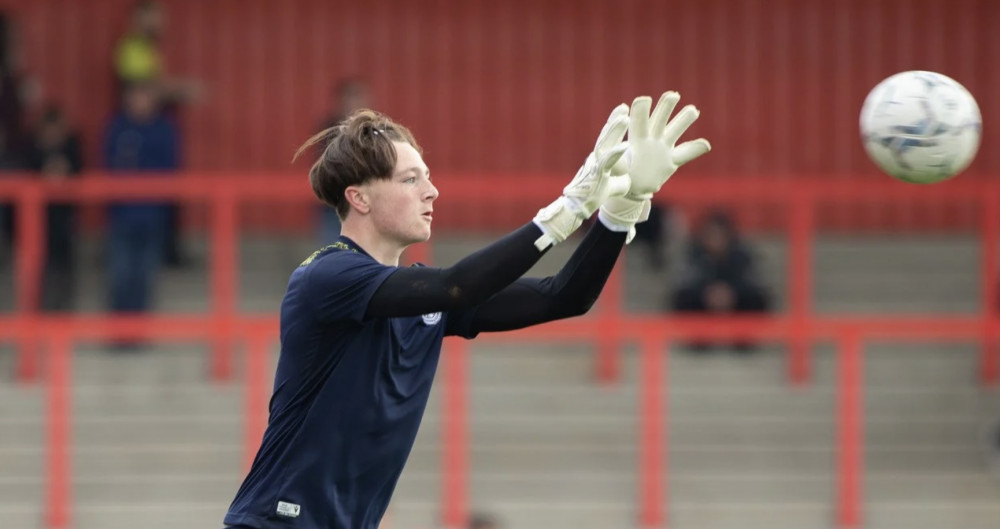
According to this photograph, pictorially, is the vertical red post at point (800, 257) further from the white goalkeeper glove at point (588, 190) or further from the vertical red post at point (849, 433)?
the white goalkeeper glove at point (588, 190)

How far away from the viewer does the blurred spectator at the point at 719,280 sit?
10680mm

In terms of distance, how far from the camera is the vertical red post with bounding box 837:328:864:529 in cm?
971

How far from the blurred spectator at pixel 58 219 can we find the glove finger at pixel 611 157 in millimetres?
7391

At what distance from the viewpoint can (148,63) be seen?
12.2 m

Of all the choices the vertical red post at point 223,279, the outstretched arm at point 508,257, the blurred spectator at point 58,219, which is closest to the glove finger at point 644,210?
Result: the outstretched arm at point 508,257

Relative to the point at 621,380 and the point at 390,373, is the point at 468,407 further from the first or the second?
the point at 390,373

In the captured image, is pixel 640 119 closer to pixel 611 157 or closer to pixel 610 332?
pixel 611 157

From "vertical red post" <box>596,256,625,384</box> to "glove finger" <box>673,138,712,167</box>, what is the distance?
5275 mm

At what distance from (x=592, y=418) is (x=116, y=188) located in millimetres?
3310

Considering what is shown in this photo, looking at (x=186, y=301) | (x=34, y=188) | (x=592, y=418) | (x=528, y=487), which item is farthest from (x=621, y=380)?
(x=34, y=188)

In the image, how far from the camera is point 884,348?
11.3 meters

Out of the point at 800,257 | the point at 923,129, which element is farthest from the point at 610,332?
A: the point at 923,129

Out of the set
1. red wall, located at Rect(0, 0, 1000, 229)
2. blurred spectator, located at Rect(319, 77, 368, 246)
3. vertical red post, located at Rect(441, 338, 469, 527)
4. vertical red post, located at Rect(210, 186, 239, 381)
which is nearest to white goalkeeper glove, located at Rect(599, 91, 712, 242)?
vertical red post, located at Rect(441, 338, 469, 527)

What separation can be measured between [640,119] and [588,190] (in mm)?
227
